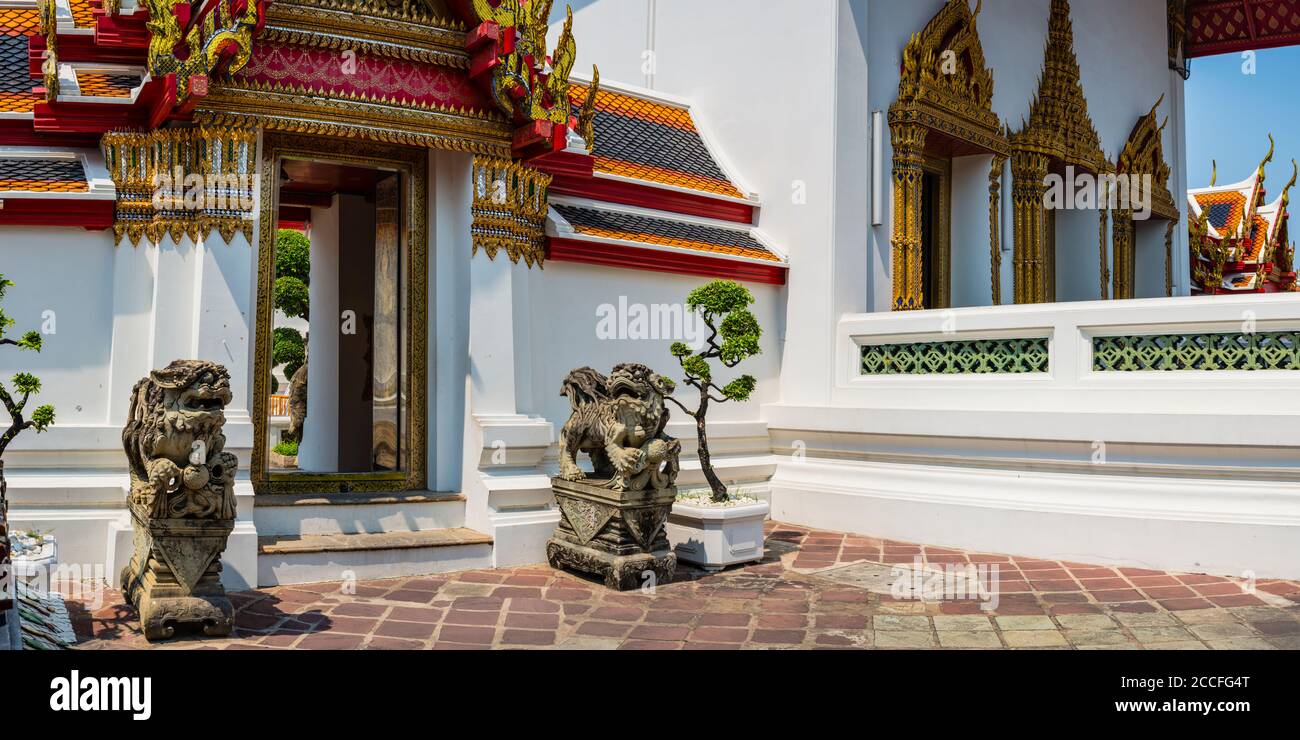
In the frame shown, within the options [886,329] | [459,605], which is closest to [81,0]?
[459,605]

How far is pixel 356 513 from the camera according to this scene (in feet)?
22.6

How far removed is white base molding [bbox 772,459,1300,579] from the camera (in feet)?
21.8

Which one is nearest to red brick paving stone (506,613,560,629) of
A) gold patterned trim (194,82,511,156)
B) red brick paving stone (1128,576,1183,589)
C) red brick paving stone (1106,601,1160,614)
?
red brick paving stone (1106,601,1160,614)

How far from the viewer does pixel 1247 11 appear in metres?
14.5

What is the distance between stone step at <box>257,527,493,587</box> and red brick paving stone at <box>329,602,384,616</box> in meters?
0.57

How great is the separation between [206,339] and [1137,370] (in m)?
5.85

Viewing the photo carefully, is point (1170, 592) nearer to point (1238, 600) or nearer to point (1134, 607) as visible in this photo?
point (1238, 600)

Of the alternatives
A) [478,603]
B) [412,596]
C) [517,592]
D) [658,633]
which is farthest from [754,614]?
[412,596]

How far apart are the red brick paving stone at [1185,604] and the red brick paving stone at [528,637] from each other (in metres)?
3.33

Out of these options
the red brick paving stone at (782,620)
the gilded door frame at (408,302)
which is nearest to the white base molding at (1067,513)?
A: the red brick paving stone at (782,620)

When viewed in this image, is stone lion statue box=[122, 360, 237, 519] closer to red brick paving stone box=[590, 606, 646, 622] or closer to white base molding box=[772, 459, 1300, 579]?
red brick paving stone box=[590, 606, 646, 622]

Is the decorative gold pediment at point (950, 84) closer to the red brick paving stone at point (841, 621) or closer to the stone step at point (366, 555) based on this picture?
the red brick paving stone at point (841, 621)

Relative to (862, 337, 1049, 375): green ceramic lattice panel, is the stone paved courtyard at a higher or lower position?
lower

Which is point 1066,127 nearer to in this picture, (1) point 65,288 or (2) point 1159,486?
(2) point 1159,486
